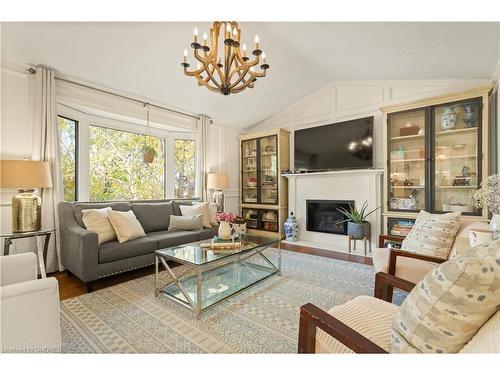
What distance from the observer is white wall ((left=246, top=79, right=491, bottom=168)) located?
3.45 meters

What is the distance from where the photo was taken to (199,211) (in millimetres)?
3631

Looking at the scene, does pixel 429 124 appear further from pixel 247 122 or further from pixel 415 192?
pixel 247 122

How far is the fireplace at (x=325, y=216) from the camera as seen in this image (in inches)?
162

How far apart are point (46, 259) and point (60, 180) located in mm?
913

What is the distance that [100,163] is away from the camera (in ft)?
11.9

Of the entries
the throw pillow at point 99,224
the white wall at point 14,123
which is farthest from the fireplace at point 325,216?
the white wall at point 14,123

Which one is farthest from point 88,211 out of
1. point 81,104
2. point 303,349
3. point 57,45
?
point 303,349

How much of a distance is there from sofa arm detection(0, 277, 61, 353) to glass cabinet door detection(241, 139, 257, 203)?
408 cm

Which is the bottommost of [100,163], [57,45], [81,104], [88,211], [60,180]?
[88,211]

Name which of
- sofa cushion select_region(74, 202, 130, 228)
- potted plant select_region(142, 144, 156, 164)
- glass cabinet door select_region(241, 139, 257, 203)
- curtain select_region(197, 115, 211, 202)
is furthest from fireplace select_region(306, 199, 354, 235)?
sofa cushion select_region(74, 202, 130, 228)

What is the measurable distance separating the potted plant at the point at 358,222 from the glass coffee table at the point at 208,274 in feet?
4.94

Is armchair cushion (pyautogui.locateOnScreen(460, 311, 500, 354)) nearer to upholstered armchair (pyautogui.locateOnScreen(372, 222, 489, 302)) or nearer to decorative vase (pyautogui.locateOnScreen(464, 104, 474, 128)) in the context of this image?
upholstered armchair (pyautogui.locateOnScreen(372, 222, 489, 302))

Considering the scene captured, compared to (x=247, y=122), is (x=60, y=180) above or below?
below

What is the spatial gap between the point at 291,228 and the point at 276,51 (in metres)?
2.86
